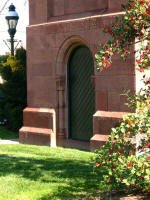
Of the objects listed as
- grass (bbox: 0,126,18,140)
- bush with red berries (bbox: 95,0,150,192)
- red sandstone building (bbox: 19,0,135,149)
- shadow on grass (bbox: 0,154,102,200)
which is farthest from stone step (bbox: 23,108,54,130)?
bush with red berries (bbox: 95,0,150,192)

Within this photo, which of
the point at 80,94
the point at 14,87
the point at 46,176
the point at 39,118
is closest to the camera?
the point at 46,176

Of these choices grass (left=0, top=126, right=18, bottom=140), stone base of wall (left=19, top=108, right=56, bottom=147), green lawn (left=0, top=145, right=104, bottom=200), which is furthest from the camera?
grass (left=0, top=126, right=18, bottom=140)

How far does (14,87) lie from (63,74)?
12.7ft

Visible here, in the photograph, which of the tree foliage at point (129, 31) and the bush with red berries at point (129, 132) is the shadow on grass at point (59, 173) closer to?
the bush with red berries at point (129, 132)

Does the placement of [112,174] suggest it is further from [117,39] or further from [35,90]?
[35,90]

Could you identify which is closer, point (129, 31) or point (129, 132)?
point (129, 132)

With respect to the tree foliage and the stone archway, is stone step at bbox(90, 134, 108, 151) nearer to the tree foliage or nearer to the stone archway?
the stone archway

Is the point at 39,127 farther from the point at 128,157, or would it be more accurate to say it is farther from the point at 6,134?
the point at 128,157

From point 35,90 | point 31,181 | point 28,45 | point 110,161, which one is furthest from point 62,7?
point 110,161

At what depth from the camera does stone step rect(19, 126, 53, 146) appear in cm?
1294

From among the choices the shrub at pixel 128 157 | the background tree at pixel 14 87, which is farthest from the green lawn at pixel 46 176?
the background tree at pixel 14 87

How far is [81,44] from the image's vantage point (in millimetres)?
12539

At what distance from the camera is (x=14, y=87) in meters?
16.2

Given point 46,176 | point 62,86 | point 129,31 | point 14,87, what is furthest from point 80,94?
point 129,31
